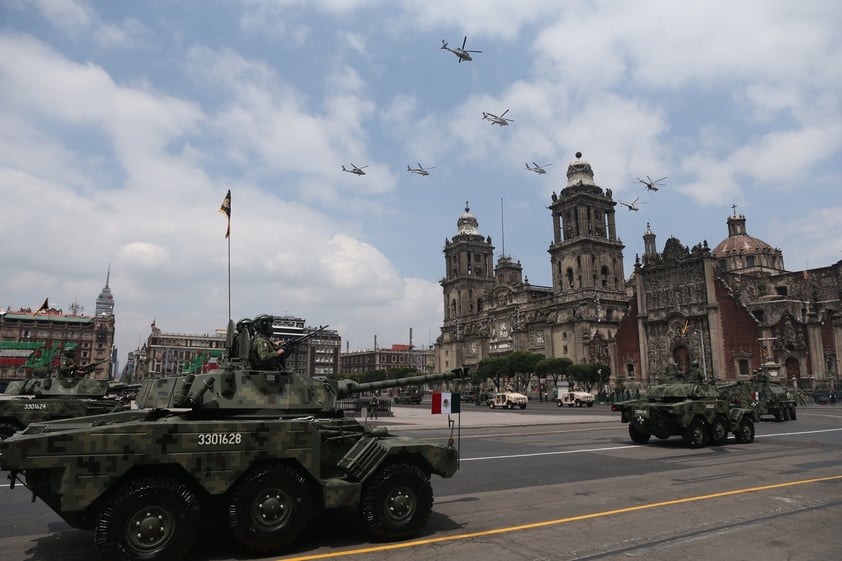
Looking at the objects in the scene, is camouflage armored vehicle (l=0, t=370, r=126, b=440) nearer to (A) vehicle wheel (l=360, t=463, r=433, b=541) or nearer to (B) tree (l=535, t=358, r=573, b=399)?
(A) vehicle wheel (l=360, t=463, r=433, b=541)

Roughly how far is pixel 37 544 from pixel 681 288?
7151 cm

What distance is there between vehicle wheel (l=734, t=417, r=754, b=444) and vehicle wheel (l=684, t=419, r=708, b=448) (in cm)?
198

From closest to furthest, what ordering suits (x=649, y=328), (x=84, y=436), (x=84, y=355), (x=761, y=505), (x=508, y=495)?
1. (x=84, y=436)
2. (x=761, y=505)
3. (x=508, y=495)
4. (x=649, y=328)
5. (x=84, y=355)

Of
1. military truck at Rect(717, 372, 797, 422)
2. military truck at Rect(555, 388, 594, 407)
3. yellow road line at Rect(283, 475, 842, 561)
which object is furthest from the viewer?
military truck at Rect(555, 388, 594, 407)

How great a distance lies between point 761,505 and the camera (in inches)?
392

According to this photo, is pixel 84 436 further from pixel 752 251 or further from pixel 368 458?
pixel 752 251

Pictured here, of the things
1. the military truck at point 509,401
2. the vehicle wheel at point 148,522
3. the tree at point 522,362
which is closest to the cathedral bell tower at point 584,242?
the tree at point 522,362

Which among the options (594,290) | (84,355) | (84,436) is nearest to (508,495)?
(84,436)

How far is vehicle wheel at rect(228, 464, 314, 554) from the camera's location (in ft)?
23.2

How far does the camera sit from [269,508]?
7.31 metres

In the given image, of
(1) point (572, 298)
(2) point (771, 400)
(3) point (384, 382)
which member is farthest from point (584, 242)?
(3) point (384, 382)

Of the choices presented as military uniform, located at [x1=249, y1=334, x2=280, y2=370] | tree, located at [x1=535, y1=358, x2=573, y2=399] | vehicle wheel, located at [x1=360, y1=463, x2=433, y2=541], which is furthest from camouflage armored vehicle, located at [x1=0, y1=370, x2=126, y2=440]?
tree, located at [x1=535, y1=358, x2=573, y2=399]

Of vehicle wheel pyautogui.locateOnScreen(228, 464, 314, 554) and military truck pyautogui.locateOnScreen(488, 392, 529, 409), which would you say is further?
military truck pyautogui.locateOnScreen(488, 392, 529, 409)

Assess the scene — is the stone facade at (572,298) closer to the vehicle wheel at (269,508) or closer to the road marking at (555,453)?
the road marking at (555,453)
